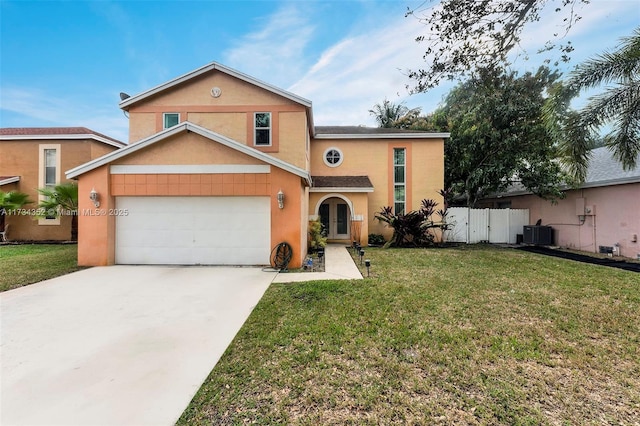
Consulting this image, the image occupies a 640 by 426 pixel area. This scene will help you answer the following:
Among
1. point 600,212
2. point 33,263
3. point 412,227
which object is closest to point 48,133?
point 33,263

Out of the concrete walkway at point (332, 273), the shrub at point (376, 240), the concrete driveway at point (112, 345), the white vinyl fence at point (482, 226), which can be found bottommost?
the concrete driveway at point (112, 345)

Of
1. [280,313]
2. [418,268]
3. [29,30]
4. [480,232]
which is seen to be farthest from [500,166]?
[29,30]

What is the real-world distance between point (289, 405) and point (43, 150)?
1936 centimetres

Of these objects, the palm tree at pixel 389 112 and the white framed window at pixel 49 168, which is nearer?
the white framed window at pixel 49 168

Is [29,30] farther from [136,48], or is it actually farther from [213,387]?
[213,387]

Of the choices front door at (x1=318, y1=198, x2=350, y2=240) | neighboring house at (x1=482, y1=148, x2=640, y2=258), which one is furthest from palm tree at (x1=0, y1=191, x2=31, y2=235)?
neighboring house at (x1=482, y1=148, x2=640, y2=258)

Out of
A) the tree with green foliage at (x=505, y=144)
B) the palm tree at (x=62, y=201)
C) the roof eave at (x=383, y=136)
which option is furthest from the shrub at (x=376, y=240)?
the palm tree at (x=62, y=201)

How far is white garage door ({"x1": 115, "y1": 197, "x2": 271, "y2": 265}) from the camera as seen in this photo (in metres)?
9.08

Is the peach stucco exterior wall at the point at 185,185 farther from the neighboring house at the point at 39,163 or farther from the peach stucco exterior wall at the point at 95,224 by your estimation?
the neighboring house at the point at 39,163

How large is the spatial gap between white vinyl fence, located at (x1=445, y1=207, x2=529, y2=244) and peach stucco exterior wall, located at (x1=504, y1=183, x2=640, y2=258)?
4.54 feet

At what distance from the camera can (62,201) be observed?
13.1m

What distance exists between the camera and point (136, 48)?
12484 mm

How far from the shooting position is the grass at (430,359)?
266cm

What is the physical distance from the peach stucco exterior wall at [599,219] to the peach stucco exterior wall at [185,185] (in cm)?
1332
